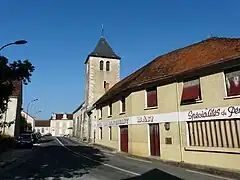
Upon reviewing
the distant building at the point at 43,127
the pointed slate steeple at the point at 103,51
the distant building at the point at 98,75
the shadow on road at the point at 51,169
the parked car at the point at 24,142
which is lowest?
the shadow on road at the point at 51,169

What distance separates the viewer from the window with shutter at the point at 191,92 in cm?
1647

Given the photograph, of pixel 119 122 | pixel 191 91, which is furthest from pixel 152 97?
pixel 119 122

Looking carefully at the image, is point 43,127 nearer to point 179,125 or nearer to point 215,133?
point 179,125

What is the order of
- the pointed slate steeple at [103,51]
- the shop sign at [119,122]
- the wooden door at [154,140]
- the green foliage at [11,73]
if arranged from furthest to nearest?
the pointed slate steeple at [103,51] → the shop sign at [119,122] → the wooden door at [154,140] → the green foliage at [11,73]

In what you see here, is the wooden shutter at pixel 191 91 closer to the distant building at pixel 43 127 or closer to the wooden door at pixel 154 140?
the wooden door at pixel 154 140

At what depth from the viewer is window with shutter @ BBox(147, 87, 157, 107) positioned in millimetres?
20259

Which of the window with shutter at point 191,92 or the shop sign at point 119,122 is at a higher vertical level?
the window with shutter at point 191,92

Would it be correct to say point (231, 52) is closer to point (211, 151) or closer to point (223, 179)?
point (211, 151)

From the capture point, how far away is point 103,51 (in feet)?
171

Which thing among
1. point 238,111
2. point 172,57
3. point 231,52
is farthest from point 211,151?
point 172,57

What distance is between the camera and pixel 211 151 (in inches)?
590

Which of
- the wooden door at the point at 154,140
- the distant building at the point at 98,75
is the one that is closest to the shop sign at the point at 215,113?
the wooden door at the point at 154,140

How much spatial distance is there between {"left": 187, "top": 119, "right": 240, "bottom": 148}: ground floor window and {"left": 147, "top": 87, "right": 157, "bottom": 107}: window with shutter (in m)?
3.96

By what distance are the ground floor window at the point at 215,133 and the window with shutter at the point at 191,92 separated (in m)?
1.39
